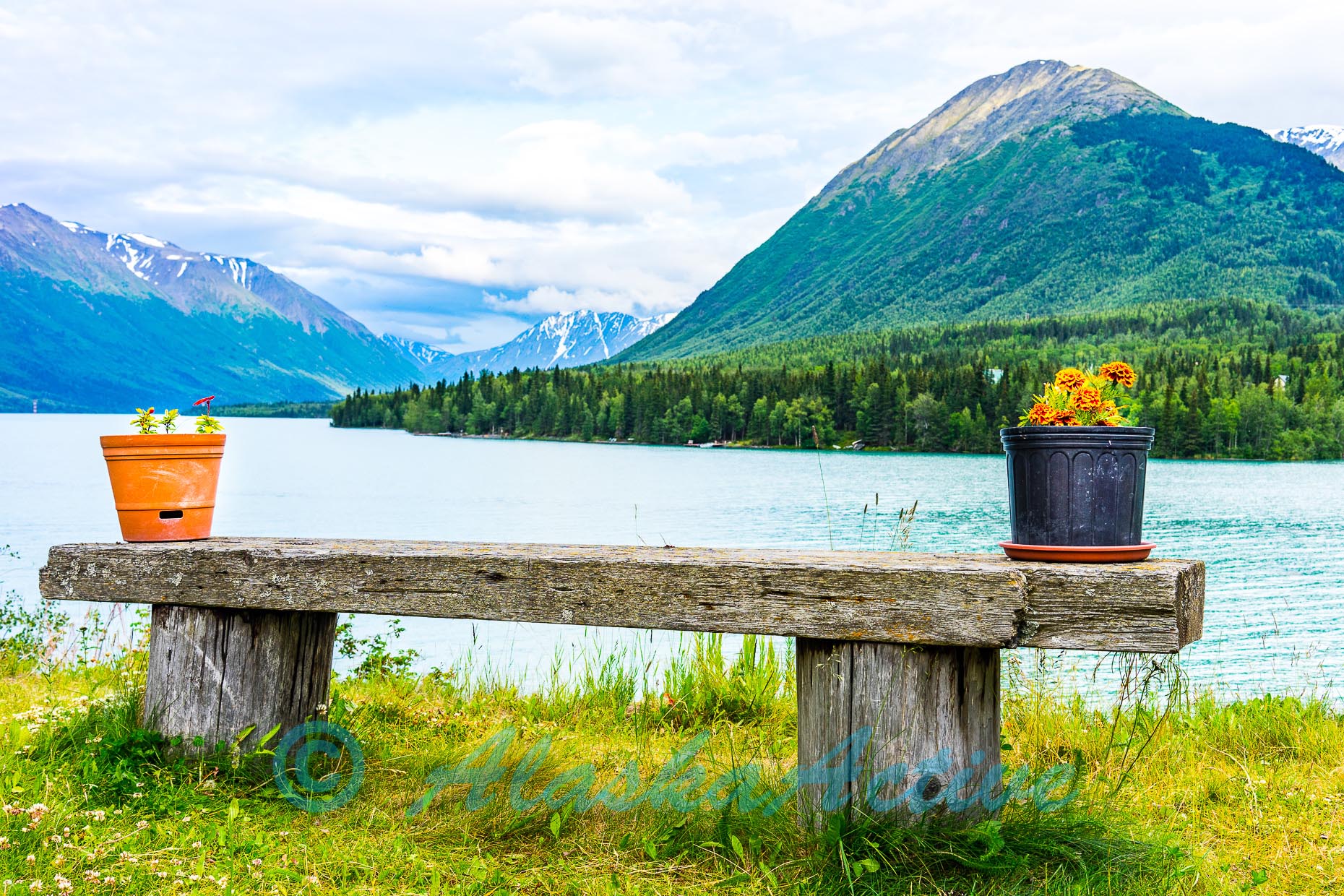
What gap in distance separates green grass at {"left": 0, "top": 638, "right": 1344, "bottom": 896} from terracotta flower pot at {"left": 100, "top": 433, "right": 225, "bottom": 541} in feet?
2.70

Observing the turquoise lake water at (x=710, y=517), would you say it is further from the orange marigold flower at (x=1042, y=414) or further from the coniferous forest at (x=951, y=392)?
the coniferous forest at (x=951, y=392)

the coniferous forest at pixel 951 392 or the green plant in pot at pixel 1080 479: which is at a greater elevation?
the coniferous forest at pixel 951 392

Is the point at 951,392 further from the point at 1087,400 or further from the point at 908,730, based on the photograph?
the point at 908,730

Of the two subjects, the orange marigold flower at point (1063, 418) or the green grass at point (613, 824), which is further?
the orange marigold flower at point (1063, 418)

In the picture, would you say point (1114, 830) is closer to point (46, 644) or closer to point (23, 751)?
point (23, 751)

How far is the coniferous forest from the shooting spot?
3629 inches

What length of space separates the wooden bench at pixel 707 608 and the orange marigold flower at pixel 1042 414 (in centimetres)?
53

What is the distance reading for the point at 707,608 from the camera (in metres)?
3.54

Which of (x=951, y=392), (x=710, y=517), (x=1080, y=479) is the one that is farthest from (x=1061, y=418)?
(x=951, y=392)

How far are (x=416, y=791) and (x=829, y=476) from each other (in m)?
56.3

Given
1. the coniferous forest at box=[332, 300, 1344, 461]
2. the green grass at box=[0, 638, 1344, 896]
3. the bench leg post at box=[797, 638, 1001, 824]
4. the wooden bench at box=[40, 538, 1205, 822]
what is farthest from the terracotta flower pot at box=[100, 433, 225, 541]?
the coniferous forest at box=[332, 300, 1344, 461]

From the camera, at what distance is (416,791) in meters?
4.17

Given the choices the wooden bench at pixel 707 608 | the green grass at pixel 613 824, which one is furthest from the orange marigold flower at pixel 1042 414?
the green grass at pixel 613 824

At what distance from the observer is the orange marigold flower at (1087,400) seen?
3.49 metres
